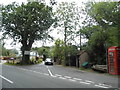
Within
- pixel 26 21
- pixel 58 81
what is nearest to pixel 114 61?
pixel 58 81

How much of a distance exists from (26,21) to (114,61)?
25.0 metres

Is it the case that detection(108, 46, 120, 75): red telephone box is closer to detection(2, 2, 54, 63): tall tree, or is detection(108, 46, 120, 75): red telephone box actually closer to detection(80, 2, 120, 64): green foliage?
detection(80, 2, 120, 64): green foliage

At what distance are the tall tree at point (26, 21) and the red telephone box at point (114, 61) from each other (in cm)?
2221

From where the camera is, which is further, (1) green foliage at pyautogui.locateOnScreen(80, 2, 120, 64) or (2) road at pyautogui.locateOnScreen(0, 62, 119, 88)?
(1) green foliage at pyautogui.locateOnScreen(80, 2, 120, 64)

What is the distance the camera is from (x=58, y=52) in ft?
164

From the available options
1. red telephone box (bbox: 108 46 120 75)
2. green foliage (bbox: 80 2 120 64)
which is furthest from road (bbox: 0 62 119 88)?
green foliage (bbox: 80 2 120 64)

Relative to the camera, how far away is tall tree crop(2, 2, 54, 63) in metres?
39.5

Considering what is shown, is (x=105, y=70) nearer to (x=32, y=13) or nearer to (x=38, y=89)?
(x=38, y=89)

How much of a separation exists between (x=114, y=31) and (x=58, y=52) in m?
Answer: 30.6

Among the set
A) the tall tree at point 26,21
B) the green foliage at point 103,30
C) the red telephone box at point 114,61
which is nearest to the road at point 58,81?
the red telephone box at point 114,61

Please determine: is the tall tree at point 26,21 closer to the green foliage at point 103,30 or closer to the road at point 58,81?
the green foliage at point 103,30

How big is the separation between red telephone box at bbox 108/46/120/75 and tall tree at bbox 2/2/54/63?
22213 millimetres

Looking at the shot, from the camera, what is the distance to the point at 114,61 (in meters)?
18.6

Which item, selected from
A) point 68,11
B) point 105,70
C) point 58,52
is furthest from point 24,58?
point 105,70
